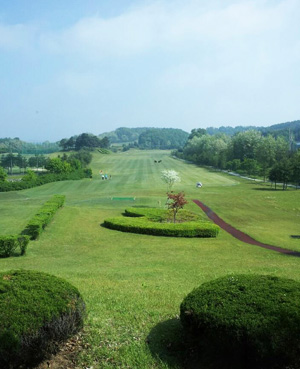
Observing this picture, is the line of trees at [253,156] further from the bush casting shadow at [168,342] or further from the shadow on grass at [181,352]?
the shadow on grass at [181,352]

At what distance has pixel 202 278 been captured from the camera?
15.3 metres

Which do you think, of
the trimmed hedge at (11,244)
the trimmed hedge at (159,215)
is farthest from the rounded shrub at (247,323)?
the trimmed hedge at (159,215)

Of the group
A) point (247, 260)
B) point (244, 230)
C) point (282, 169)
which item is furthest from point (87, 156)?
point (247, 260)

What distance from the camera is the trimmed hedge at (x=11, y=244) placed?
69.1ft

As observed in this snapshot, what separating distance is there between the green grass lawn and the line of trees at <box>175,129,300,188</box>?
1805 centimetres

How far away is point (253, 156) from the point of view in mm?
107188

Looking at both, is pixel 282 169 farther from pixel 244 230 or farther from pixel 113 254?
pixel 113 254

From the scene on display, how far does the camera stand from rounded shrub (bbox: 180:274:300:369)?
6.59 m

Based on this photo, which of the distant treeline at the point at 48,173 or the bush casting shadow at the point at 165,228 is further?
the distant treeline at the point at 48,173

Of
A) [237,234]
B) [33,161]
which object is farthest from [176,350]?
[33,161]

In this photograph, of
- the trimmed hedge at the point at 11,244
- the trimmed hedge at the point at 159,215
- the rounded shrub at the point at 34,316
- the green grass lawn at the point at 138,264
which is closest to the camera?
the rounded shrub at the point at 34,316

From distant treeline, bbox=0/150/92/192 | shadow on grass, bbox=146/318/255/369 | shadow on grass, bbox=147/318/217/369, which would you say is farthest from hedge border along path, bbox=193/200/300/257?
distant treeline, bbox=0/150/92/192

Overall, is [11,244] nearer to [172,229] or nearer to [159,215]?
[172,229]

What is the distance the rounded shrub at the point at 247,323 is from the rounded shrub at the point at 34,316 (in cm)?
252
